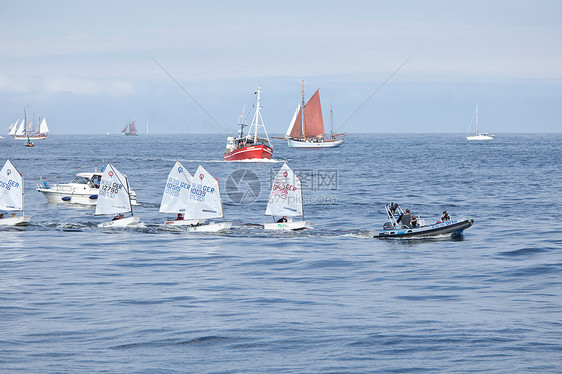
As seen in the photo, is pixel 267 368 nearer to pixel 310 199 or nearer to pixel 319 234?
pixel 319 234

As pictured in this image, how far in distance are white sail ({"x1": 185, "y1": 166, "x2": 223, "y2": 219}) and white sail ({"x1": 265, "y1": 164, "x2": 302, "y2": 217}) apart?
4.50m

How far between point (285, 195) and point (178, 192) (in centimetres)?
962

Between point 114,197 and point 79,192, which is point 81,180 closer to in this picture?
point 79,192

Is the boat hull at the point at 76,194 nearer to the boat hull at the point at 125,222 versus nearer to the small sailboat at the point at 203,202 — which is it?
the boat hull at the point at 125,222

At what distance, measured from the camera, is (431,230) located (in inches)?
2062

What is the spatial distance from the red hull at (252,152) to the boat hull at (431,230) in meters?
86.8

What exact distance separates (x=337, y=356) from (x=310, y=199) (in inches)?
2350

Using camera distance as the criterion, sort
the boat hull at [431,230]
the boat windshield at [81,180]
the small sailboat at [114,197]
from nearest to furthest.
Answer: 1. the boat hull at [431,230]
2. the small sailboat at [114,197]
3. the boat windshield at [81,180]

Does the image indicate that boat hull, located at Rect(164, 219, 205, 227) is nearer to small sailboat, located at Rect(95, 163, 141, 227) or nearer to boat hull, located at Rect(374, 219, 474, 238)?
small sailboat, located at Rect(95, 163, 141, 227)

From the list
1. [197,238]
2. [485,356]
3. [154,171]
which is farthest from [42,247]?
[154,171]

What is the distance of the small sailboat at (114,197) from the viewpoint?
2266 inches

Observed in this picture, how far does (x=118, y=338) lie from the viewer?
27.7 meters

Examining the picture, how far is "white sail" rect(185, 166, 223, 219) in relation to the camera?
52.8 meters

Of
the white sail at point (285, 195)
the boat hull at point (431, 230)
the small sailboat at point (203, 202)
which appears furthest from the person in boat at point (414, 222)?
the small sailboat at point (203, 202)
